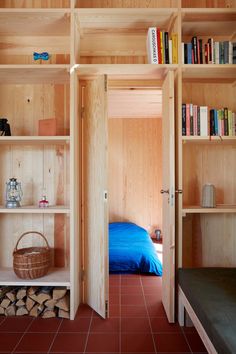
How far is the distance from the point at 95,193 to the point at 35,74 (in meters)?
1.09

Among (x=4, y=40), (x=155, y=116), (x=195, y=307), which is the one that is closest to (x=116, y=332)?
(x=195, y=307)

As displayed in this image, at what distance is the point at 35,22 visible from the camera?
2221 millimetres

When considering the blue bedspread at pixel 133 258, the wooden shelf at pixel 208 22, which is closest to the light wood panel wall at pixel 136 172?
the blue bedspread at pixel 133 258

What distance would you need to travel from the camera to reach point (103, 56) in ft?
8.08

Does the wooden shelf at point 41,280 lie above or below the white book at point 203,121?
below

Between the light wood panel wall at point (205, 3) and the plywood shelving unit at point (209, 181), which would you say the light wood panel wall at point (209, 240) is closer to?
the plywood shelving unit at point (209, 181)

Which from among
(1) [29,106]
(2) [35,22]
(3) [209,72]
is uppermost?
(2) [35,22]

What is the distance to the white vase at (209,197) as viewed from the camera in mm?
2207

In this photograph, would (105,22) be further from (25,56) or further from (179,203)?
(179,203)

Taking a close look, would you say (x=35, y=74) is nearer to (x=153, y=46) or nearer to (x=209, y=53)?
(x=153, y=46)

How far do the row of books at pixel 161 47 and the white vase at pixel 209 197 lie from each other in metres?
1.03

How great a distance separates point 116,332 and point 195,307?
2.30 ft

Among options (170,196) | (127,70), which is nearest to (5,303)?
(170,196)

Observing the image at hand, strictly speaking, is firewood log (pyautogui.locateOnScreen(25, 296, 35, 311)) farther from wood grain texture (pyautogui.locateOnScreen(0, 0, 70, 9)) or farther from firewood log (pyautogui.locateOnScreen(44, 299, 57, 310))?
wood grain texture (pyautogui.locateOnScreen(0, 0, 70, 9))
